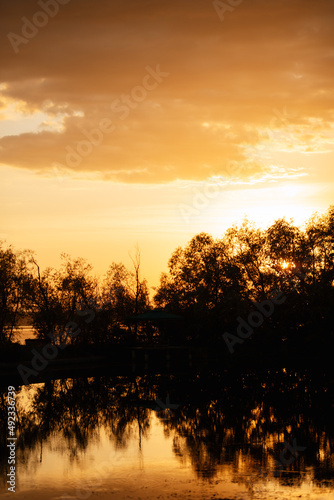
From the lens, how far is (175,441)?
46.9ft

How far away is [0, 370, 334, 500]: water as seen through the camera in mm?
10172

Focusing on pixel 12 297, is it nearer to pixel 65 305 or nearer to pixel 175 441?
pixel 65 305

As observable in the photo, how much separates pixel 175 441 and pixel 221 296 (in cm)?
3017

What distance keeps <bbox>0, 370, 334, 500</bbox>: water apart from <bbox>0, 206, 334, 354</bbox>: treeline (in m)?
11.9

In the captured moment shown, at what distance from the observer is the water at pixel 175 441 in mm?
10172

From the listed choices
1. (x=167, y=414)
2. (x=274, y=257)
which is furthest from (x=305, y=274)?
(x=167, y=414)

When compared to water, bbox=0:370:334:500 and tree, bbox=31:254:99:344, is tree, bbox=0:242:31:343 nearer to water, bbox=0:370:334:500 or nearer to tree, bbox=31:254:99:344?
tree, bbox=31:254:99:344

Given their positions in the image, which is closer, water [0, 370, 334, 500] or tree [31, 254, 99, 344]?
water [0, 370, 334, 500]

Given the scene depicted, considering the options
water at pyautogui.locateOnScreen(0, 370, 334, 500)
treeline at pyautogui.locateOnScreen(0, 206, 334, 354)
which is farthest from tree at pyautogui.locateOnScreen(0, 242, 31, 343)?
water at pyautogui.locateOnScreen(0, 370, 334, 500)

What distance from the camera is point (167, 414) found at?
18.5 metres

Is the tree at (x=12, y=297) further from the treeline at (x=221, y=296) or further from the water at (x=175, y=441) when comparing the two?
the water at (x=175, y=441)

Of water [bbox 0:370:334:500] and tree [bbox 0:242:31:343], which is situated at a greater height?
tree [bbox 0:242:31:343]

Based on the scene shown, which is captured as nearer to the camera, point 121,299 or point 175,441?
point 175,441

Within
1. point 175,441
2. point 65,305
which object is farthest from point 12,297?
point 175,441
